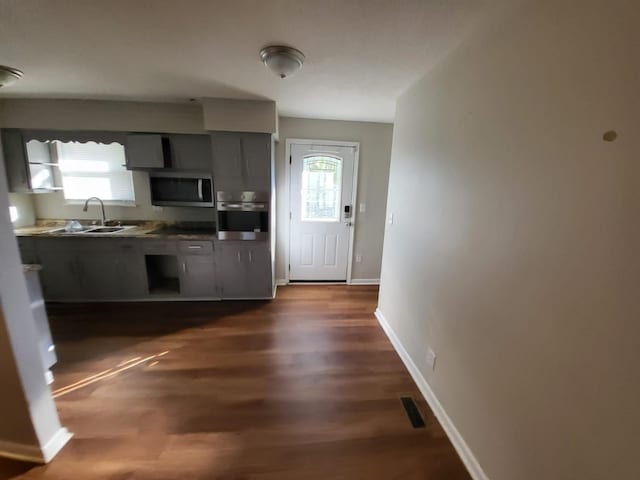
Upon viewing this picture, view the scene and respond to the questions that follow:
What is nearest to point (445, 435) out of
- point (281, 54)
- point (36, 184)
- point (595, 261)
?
point (595, 261)

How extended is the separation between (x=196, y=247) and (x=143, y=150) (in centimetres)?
129

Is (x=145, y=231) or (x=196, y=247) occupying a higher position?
(x=145, y=231)

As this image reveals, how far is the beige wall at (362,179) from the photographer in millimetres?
3586

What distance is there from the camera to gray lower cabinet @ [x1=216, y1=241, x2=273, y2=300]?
3.25 m

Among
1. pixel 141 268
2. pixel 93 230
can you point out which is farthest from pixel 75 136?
pixel 141 268

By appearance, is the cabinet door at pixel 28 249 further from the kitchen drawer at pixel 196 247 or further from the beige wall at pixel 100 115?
the kitchen drawer at pixel 196 247

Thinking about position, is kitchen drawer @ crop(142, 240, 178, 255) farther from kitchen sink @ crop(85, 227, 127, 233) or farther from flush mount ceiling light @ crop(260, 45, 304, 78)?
flush mount ceiling light @ crop(260, 45, 304, 78)

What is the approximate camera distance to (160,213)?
11.7ft

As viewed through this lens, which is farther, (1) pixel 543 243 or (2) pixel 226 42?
(2) pixel 226 42

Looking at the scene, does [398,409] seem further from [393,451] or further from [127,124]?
[127,124]

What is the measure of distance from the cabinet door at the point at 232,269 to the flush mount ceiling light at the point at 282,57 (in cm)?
202

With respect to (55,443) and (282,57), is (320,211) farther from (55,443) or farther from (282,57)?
(55,443)

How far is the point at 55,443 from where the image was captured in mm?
1468

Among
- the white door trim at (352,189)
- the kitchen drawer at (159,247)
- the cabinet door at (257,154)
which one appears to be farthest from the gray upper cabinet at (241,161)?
the kitchen drawer at (159,247)
